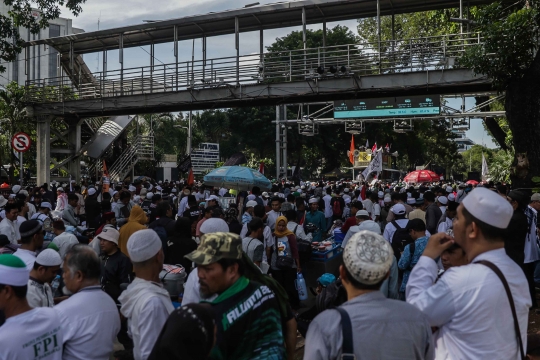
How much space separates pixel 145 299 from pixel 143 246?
420 mm

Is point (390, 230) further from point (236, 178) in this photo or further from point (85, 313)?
point (236, 178)

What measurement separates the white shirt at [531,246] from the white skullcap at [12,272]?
845 centimetres

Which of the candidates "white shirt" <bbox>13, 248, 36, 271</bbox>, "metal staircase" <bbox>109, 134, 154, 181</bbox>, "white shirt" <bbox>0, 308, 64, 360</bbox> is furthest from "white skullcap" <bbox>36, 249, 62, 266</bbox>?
"metal staircase" <bbox>109, 134, 154, 181</bbox>

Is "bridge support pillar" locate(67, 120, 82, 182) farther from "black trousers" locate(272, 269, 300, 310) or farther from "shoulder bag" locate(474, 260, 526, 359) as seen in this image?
"shoulder bag" locate(474, 260, 526, 359)

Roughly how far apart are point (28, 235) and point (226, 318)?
409 cm

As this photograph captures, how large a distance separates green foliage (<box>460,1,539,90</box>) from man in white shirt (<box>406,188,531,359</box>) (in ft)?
32.9

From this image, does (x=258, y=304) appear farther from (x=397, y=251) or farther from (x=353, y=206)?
(x=353, y=206)

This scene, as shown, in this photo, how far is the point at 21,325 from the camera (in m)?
3.14

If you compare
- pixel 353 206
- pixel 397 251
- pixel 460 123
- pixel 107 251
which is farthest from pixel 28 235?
pixel 460 123

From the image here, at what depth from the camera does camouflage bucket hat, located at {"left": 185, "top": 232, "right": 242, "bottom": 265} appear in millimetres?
3074

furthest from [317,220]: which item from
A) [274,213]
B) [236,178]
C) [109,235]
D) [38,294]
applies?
[38,294]

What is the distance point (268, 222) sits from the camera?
1098 cm

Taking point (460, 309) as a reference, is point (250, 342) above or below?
below

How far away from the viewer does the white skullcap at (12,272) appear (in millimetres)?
3279
